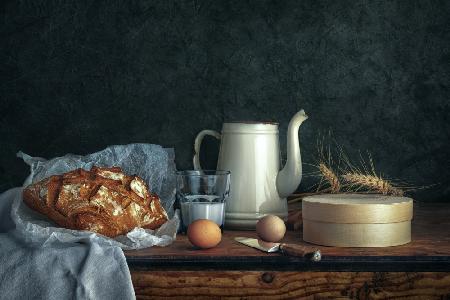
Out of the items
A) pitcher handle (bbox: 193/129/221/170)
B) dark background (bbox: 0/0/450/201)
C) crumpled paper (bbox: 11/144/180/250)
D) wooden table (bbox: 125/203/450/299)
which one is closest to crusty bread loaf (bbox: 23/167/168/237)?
Result: crumpled paper (bbox: 11/144/180/250)

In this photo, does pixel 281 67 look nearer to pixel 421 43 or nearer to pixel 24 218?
pixel 421 43

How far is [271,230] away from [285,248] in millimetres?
116

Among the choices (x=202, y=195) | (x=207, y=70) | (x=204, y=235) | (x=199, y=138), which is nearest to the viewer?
(x=204, y=235)

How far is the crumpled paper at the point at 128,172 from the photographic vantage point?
4.10 ft

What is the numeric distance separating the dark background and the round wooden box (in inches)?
22.5

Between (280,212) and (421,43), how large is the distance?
0.67 metres

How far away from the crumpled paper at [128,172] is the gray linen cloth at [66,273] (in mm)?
51

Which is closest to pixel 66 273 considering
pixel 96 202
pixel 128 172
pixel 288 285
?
pixel 96 202

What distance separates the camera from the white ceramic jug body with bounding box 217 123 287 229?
150cm

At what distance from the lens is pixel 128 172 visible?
1.62m

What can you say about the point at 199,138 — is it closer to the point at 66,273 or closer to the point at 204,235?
the point at 204,235

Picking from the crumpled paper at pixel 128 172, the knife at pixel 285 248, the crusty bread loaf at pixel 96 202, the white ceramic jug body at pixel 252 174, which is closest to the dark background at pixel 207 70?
the crumpled paper at pixel 128 172

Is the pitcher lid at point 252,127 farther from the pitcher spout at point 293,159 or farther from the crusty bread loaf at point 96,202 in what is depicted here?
the crusty bread loaf at point 96,202

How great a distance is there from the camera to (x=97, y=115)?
5.99 ft
